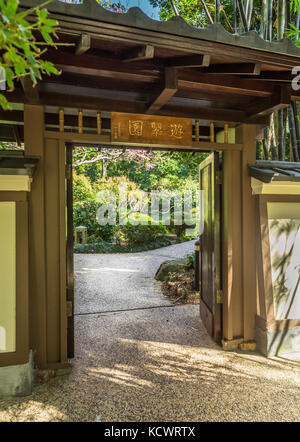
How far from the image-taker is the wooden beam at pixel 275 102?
2639 mm

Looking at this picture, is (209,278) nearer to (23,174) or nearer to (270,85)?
(270,85)

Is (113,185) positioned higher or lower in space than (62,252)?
higher

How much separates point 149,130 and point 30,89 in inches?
44.4

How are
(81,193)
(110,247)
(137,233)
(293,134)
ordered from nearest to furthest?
1. (293,134)
2. (110,247)
3. (137,233)
4. (81,193)

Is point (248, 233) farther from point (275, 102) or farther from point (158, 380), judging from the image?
point (158, 380)

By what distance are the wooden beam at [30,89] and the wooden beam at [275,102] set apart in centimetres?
213

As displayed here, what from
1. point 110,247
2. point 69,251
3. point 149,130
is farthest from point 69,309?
point 110,247

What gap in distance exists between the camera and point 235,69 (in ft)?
7.70

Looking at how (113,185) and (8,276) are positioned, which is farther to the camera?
(113,185)

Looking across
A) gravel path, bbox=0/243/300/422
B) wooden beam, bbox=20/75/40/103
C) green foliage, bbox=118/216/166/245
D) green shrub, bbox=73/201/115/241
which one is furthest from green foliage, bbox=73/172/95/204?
wooden beam, bbox=20/75/40/103

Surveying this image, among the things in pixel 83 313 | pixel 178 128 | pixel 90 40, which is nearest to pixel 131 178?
pixel 83 313

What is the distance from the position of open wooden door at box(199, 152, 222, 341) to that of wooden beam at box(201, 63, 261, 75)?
41.5 inches

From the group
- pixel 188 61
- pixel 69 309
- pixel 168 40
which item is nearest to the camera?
pixel 168 40

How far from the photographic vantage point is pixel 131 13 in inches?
74.6
